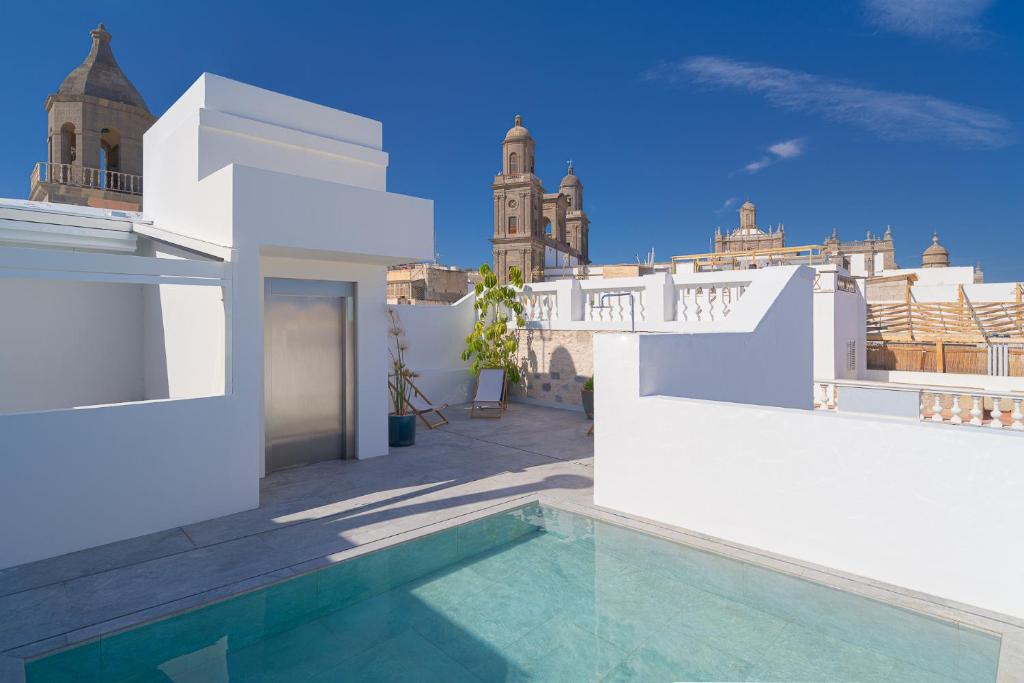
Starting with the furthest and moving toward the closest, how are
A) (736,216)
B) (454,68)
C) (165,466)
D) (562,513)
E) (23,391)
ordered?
(736,216)
(454,68)
(23,391)
(562,513)
(165,466)

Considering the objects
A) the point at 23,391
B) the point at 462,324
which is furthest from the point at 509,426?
the point at 23,391

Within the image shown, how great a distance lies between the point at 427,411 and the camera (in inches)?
401

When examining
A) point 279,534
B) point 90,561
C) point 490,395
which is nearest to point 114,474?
point 90,561

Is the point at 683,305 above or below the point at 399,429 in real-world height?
above

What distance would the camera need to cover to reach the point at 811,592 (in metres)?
3.85

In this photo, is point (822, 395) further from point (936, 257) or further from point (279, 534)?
point (936, 257)

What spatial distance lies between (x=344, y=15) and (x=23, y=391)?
1212 centimetres

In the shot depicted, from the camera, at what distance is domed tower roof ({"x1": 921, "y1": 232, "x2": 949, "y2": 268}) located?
44250 mm

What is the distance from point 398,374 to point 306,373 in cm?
220

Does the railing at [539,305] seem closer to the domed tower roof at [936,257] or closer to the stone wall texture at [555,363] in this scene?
the stone wall texture at [555,363]

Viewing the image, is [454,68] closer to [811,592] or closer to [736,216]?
[811,592]

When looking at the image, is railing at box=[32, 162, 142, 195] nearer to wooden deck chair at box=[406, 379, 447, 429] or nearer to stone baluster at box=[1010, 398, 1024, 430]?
wooden deck chair at box=[406, 379, 447, 429]

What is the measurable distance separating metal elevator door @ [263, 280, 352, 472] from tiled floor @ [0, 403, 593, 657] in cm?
37

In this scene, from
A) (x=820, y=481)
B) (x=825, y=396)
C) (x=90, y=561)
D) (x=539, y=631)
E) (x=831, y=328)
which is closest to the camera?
(x=539, y=631)
